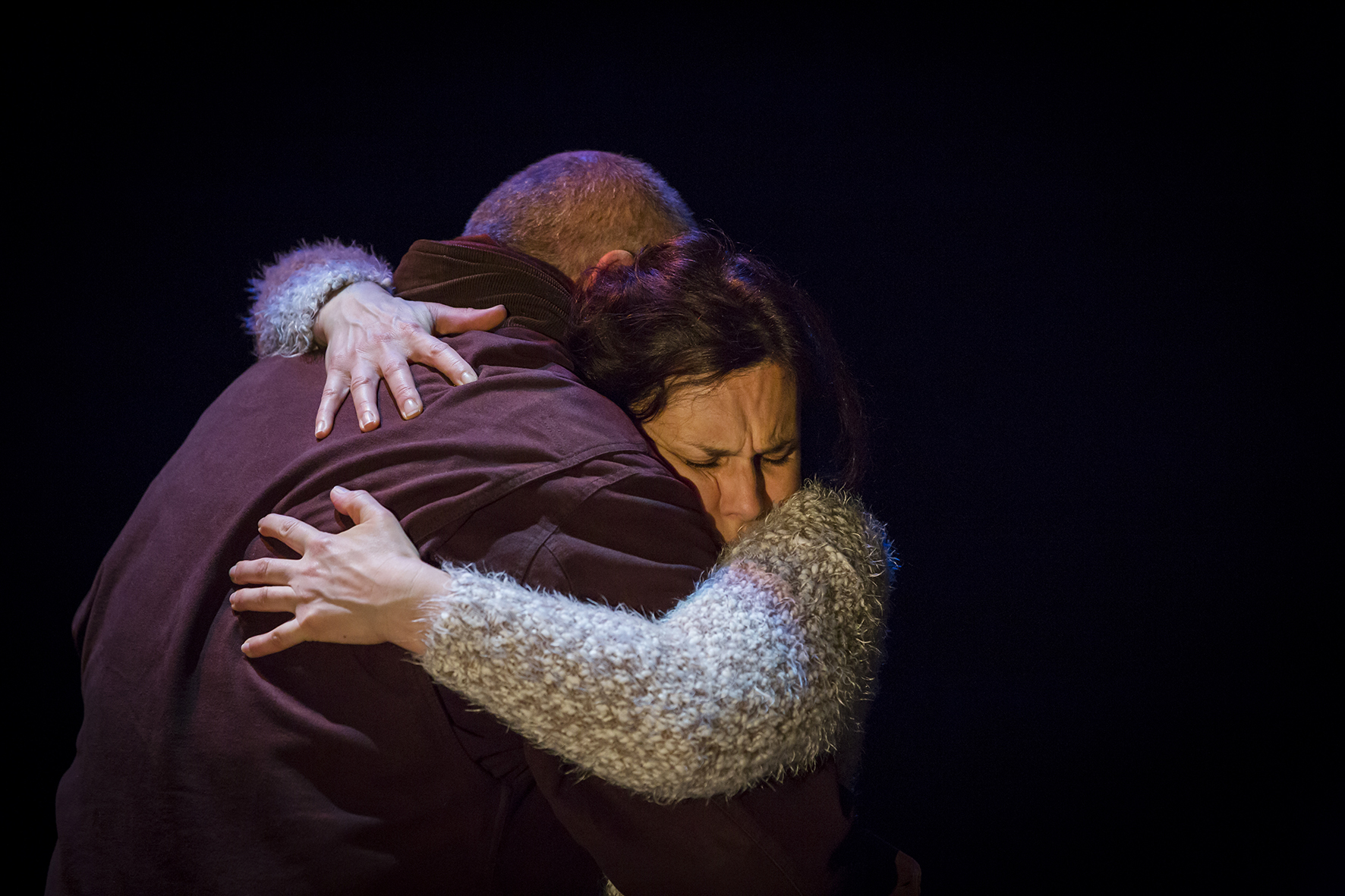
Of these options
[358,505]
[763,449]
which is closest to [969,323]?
[763,449]

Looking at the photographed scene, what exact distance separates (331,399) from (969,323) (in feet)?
5.20

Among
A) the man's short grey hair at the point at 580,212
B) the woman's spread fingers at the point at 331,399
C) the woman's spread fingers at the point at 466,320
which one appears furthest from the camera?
the man's short grey hair at the point at 580,212

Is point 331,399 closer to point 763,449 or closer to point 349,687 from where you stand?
point 349,687

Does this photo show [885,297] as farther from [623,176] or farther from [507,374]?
[507,374]

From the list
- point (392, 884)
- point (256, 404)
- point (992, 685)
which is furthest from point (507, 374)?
point (992, 685)

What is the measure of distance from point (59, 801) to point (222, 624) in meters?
0.39

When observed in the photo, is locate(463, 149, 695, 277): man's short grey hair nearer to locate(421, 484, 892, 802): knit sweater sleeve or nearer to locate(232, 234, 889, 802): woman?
locate(232, 234, 889, 802): woman

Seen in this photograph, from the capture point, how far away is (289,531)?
36.9 inches

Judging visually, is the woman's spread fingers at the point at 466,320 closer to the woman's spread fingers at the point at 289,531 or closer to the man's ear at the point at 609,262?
the man's ear at the point at 609,262

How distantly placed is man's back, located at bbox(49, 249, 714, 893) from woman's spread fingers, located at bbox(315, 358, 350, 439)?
27 mm

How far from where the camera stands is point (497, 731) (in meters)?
0.98

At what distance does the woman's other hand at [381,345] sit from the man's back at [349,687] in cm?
3

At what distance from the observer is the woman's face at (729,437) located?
119 centimetres

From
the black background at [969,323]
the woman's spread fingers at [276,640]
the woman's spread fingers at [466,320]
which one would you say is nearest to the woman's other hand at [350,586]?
the woman's spread fingers at [276,640]
